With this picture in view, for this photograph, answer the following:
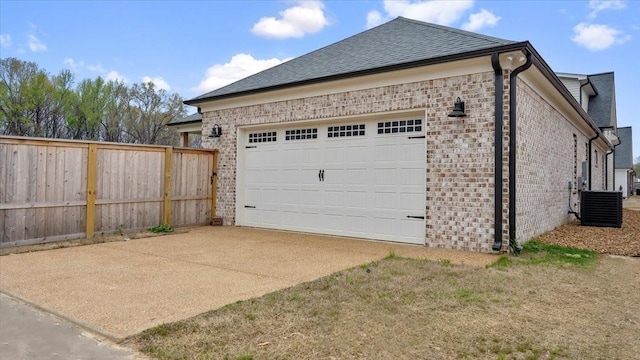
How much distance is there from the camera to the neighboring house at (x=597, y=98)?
17.0 metres

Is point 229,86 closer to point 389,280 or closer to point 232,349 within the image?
point 389,280

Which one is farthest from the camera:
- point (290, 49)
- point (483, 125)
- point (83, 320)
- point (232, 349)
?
point (290, 49)

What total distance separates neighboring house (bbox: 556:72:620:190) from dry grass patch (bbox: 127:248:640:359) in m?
13.1

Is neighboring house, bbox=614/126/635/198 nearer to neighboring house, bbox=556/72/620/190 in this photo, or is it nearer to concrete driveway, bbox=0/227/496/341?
neighboring house, bbox=556/72/620/190

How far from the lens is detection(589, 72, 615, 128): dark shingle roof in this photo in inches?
716

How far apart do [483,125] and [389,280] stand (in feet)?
11.0

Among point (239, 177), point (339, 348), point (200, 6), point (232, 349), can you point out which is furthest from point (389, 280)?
point (200, 6)

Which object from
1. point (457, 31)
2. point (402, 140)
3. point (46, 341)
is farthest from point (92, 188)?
point (457, 31)

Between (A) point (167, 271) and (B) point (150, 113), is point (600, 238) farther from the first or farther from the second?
(B) point (150, 113)

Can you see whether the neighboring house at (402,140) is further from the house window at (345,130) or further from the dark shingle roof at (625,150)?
the dark shingle roof at (625,150)

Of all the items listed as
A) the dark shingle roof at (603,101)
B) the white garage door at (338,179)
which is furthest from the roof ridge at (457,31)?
the dark shingle roof at (603,101)

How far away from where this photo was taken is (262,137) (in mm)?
9930

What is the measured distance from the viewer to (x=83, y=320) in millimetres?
3367

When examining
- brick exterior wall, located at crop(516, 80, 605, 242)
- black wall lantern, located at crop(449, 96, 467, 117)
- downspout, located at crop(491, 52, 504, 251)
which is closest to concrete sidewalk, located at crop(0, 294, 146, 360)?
downspout, located at crop(491, 52, 504, 251)
